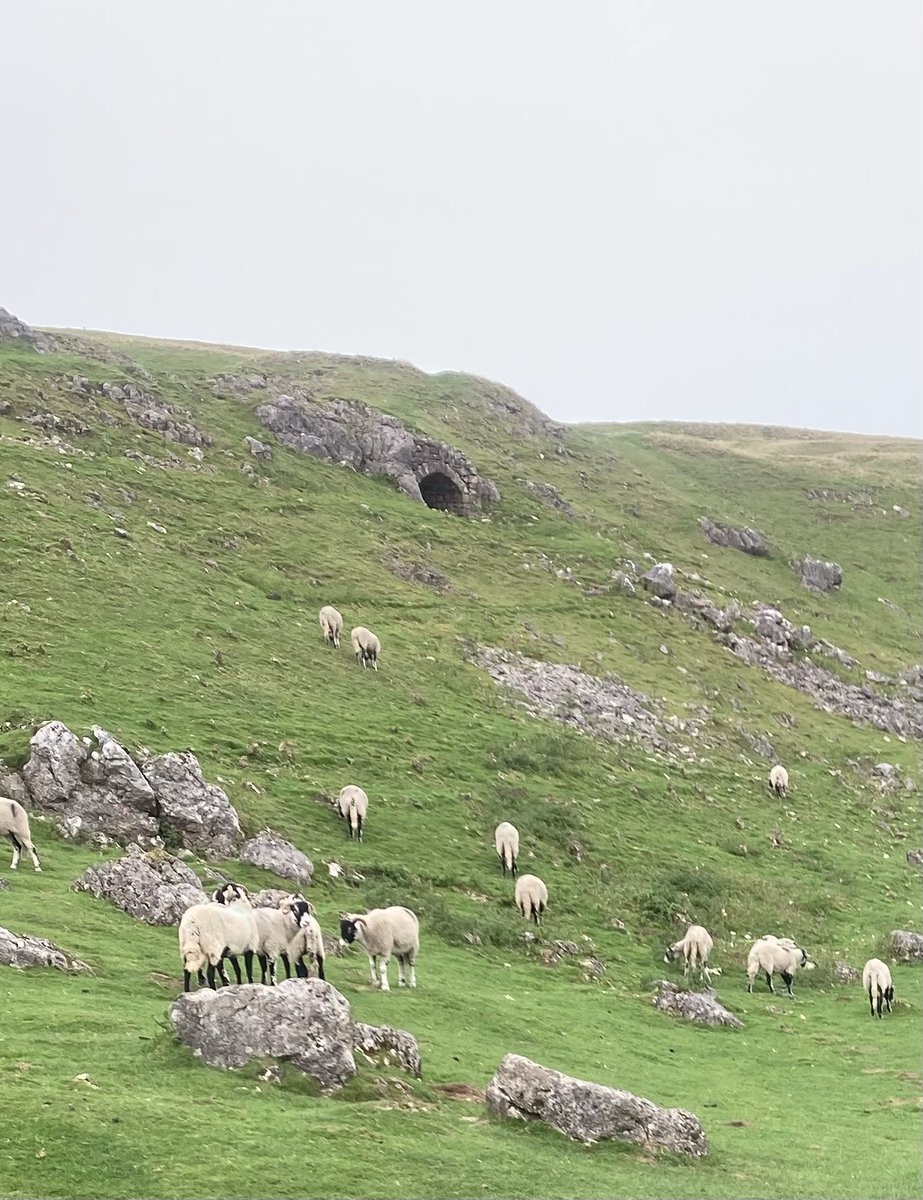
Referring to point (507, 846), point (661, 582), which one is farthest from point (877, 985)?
point (661, 582)

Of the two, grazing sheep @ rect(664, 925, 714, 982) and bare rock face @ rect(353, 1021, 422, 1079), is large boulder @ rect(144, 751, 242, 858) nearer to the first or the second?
bare rock face @ rect(353, 1021, 422, 1079)

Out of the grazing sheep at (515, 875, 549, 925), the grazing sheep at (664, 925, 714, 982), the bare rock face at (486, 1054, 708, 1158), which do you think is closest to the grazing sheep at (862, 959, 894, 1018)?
the grazing sheep at (664, 925, 714, 982)

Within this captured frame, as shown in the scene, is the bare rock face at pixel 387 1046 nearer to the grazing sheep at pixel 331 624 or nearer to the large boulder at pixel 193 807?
the large boulder at pixel 193 807

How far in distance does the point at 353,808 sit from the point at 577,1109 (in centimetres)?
1775

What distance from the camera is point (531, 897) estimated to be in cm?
2933

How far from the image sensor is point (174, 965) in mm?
19438

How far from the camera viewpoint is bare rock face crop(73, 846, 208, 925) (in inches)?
876

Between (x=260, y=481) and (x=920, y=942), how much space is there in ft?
154

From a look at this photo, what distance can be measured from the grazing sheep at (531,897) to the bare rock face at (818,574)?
60329 millimetres

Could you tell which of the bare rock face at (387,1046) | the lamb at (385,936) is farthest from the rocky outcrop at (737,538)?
the bare rock face at (387,1046)

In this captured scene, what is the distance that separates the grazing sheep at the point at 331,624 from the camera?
4663 cm

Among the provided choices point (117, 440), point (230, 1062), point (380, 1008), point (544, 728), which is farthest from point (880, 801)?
point (117, 440)

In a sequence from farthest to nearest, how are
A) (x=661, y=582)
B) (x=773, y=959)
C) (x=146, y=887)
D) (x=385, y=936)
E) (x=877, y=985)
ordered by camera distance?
(x=661, y=582) < (x=773, y=959) < (x=877, y=985) < (x=146, y=887) < (x=385, y=936)

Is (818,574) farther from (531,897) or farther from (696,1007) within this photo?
(696,1007)
